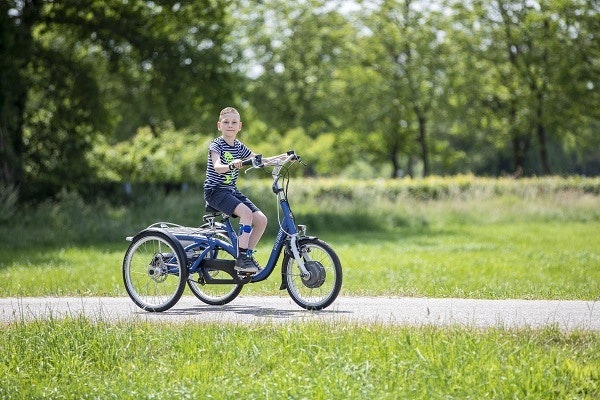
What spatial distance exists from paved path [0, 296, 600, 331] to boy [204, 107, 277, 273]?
62 cm

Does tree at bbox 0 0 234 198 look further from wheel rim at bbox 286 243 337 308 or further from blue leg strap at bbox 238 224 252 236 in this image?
wheel rim at bbox 286 243 337 308

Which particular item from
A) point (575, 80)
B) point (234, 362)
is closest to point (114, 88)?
point (575, 80)

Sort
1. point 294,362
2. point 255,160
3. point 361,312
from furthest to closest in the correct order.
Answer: point 361,312, point 255,160, point 294,362

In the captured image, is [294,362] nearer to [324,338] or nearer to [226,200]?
[324,338]

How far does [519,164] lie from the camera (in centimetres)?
4291

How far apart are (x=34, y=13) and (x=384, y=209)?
1054cm

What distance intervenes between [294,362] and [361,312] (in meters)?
2.01

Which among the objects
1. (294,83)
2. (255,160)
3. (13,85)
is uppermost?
(294,83)

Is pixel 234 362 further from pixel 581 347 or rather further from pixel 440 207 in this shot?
pixel 440 207

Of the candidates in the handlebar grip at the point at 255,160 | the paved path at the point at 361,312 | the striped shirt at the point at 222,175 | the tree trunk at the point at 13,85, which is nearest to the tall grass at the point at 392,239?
the paved path at the point at 361,312

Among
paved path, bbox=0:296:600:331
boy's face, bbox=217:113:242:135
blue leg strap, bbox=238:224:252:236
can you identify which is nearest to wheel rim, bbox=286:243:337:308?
paved path, bbox=0:296:600:331

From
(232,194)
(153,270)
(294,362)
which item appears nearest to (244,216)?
(232,194)

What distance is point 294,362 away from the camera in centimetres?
661

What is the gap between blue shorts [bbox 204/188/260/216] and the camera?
830 cm
